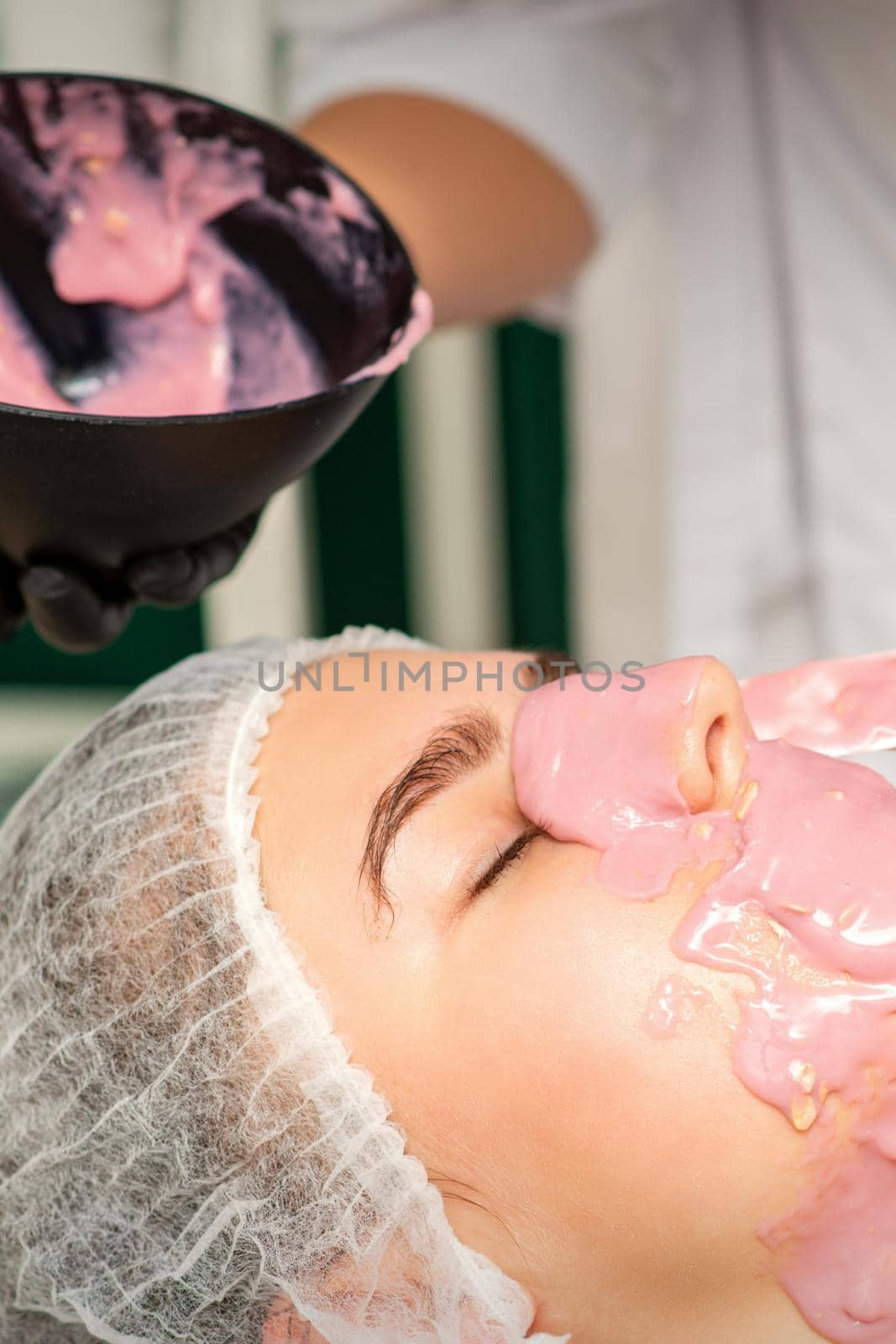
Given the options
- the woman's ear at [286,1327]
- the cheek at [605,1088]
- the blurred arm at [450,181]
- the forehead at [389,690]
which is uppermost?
the blurred arm at [450,181]

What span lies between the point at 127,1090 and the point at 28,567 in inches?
14.8

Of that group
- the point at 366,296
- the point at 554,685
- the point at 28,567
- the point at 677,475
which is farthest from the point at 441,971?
the point at 677,475

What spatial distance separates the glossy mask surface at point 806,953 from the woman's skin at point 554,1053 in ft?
0.04

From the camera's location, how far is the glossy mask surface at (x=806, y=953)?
0.76 m

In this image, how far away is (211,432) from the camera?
742 mm

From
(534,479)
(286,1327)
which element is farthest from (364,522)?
(286,1327)

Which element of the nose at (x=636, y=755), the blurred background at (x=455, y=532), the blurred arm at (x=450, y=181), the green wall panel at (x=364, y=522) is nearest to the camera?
the nose at (x=636, y=755)

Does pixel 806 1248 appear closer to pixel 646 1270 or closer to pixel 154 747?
pixel 646 1270

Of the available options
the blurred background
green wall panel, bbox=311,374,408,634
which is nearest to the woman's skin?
the blurred background

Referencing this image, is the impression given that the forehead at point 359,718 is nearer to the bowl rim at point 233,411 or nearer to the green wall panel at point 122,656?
the bowl rim at point 233,411

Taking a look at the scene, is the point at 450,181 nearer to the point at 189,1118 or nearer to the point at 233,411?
the point at 233,411

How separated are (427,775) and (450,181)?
94cm

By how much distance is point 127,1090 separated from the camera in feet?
2.77

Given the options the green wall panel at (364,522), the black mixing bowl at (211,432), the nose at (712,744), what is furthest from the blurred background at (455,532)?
the nose at (712,744)
